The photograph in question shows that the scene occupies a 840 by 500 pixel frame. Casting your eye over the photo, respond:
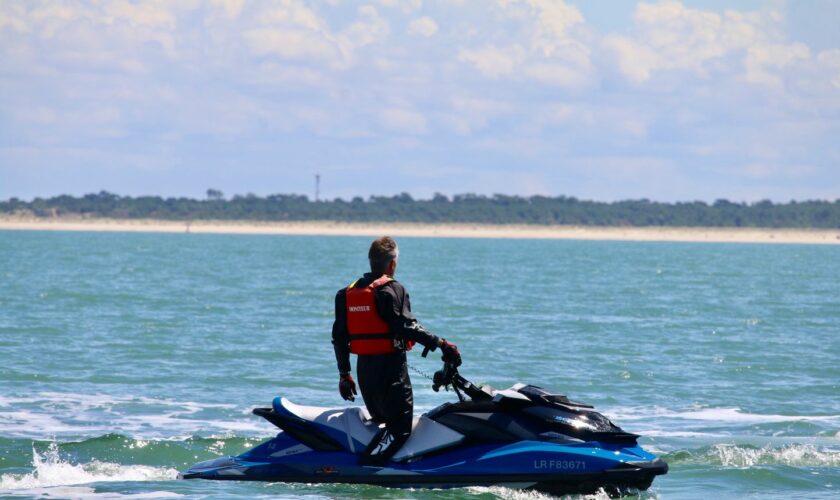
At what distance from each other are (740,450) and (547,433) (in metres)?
3.48

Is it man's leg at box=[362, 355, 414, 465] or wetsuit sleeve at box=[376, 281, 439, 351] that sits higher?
wetsuit sleeve at box=[376, 281, 439, 351]

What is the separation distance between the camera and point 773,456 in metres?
12.4

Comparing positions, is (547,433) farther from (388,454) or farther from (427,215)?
(427,215)

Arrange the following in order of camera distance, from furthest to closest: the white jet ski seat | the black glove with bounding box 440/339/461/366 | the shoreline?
the shoreline → the white jet ski seat → the black glove with bounding box 440/339/461/366

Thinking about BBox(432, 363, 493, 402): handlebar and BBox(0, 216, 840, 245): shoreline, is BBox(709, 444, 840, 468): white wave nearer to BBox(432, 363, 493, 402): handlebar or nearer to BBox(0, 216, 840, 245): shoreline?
BBox(432, 363, 493, 402): handlebar

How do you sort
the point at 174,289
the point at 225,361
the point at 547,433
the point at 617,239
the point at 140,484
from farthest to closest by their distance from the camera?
the point at 617,239
the point at 174,289
the point at 225,361
the point at 140,484
the point at 547,433

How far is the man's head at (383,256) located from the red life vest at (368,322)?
7 cm

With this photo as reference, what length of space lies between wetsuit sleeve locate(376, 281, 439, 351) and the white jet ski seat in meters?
0.82

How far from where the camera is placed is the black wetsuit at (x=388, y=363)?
9.59m

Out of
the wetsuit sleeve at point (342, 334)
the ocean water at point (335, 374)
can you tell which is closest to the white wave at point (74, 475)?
the ocean water at point (335, 374)

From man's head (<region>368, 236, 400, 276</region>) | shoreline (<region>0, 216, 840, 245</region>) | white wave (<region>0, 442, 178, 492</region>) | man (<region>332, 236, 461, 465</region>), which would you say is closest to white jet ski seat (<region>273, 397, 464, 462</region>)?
man (<region>332, 236, 461, 465</region>)

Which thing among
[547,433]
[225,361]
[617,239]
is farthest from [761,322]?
[617,239]

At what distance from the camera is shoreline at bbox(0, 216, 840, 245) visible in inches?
6865

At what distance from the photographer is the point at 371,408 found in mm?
9891
